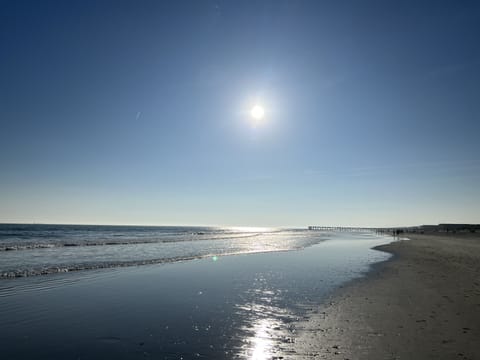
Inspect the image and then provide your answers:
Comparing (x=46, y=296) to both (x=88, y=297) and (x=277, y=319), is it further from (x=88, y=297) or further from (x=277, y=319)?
(x=277, y=319)

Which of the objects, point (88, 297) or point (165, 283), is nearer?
point (88, 297)

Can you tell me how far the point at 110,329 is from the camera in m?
9.15

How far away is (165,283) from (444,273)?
1815cm

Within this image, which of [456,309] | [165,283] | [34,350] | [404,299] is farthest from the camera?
[165,283]

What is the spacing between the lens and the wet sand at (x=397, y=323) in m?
7.43

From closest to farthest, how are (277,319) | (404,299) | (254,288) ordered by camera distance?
(277,319) → (404,299) → (254,288)

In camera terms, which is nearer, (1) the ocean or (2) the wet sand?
(2) the wet sand

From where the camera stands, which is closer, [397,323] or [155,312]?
[397,323]

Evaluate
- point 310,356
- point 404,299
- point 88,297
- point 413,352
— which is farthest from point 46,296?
point 404,299

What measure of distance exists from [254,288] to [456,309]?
28.7 ft

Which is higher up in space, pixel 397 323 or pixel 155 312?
pixel 397 323

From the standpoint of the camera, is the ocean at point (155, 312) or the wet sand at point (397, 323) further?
the ocean at point (155, 312)

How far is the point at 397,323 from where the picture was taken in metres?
9.65

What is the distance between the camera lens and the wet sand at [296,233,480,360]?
7.43 meters
